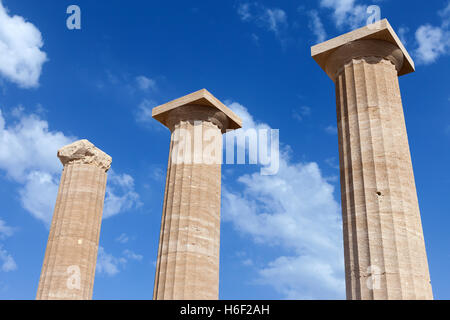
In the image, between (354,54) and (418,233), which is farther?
(354,54)

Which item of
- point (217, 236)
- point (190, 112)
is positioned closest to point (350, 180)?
point (217, 236)

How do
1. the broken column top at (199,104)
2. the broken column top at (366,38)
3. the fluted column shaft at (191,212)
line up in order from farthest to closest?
the broken column top at (199,104) < the fluted column shaft at (191,212) < the broken column top at (366,38)

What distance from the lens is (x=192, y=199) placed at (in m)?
26.6

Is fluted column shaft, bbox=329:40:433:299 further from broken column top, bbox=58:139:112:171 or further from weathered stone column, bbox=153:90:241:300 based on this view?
broken column top, bbox=58:139:112:171

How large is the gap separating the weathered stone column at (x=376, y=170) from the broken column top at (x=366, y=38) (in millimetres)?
42

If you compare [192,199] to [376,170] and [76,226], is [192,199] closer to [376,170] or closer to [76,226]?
[76,226]

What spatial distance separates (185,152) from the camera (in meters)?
27.8

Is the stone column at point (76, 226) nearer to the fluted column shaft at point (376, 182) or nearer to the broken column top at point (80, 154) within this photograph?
the broken column top at point (80, 154)

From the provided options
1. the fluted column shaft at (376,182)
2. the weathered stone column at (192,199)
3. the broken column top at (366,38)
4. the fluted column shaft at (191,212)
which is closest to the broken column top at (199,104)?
the weathered stone column at (192,199)

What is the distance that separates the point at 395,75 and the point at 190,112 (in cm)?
1134

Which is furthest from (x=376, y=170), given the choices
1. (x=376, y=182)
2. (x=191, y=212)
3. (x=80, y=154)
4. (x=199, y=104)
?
(x=80, y=154)

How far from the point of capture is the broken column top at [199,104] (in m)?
28.2

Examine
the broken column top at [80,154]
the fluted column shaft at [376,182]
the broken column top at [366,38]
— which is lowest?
the fluted column shaft at [376,182]
